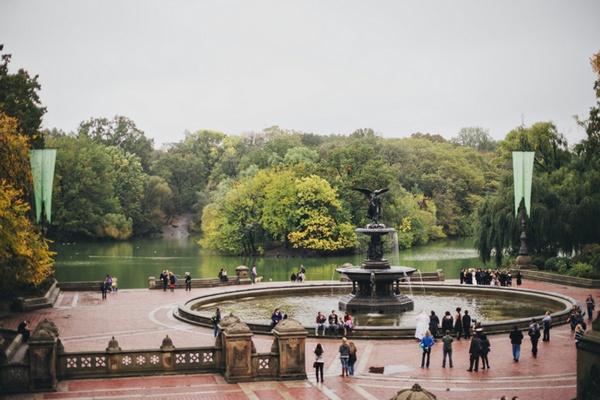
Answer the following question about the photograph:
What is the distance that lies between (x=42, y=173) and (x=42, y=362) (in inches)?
802

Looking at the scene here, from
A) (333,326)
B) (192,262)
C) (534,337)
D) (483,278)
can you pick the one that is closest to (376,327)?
(333,326)

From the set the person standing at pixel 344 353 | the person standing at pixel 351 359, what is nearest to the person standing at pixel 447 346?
the person standing at pixel 351 359

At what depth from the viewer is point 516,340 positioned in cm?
2298

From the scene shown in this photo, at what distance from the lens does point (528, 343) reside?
2642cm

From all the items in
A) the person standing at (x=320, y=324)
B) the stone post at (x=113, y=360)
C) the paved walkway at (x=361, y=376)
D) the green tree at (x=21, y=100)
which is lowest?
the paved walkway at (x=361, y=376)

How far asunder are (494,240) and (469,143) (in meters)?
114

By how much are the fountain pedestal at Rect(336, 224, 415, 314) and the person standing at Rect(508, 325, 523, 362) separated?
30.0ft

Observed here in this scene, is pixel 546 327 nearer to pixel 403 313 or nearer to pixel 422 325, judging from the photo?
pixel 422 325

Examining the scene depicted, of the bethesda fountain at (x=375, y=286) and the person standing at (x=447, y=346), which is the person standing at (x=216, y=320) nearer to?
the bethesda fountain at (x=375, y=286)

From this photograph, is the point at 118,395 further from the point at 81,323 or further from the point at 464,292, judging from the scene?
the point at 464,292

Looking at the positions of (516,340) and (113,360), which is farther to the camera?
(516,340)

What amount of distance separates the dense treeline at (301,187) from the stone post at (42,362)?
1635 cm

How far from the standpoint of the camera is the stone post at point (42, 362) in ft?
65.5

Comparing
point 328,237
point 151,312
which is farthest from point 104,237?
point 151,312
